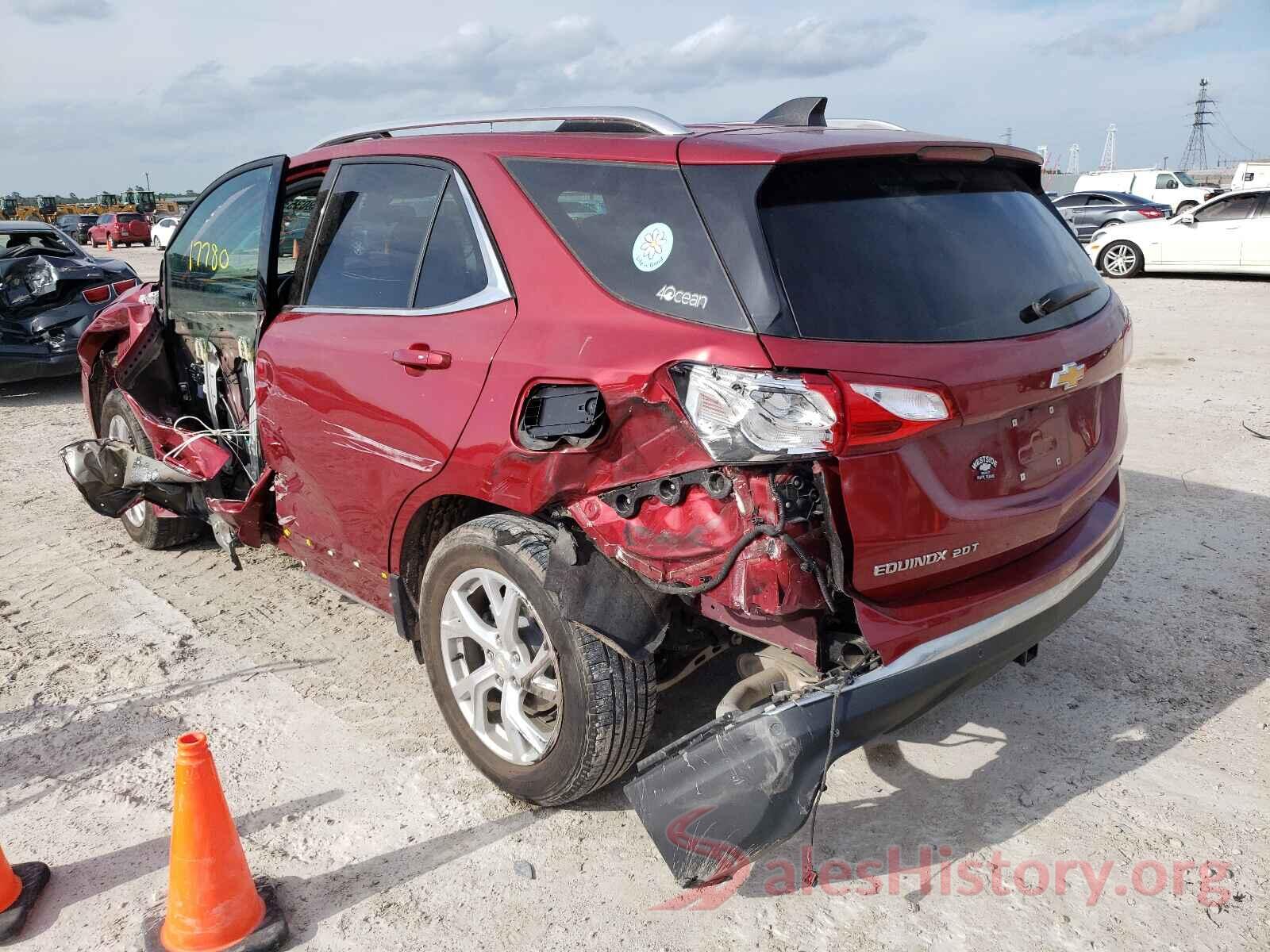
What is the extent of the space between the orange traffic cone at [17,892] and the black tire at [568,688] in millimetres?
1262

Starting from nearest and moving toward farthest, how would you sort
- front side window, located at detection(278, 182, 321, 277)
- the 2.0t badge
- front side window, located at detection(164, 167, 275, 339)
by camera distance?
the 2.0t badge
front side window, located at detection(278, 182, 321, 277)
front side window, located at detection(164, 167, 275, 339)

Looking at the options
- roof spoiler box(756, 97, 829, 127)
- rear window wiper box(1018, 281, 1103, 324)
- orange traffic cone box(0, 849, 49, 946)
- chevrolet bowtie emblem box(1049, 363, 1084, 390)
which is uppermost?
roof spoiler box(756, 97, 829, 127)

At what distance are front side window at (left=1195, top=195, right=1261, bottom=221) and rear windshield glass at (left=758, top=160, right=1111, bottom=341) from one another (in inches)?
600

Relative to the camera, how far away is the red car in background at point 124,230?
35750mm

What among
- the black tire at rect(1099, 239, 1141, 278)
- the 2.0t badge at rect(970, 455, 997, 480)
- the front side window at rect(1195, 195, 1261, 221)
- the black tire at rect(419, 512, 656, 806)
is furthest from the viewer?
the black tire at rect(1099, 239, 1141, 278)

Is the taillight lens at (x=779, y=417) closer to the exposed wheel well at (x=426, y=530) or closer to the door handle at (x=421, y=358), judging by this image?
the door handle at (x=421, y=358)

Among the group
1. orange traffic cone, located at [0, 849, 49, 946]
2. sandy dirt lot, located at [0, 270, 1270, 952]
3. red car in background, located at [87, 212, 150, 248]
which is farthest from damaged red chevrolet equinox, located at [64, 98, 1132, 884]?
red car in background, located at [87, 212, 150, 248]

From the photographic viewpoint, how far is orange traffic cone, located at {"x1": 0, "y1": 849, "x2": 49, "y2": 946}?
251 centimetres

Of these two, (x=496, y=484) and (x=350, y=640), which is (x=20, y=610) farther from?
(x=496, y=484)

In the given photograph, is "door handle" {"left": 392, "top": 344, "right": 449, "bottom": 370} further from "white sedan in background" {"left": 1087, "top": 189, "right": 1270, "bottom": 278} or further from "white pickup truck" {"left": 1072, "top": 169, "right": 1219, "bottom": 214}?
"white pickup truck" {"left": 1072, "top": 169, "right": 1219, "bottom": 214}

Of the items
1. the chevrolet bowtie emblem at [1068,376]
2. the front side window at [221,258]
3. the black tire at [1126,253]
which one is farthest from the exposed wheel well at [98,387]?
the black tire at [1126,253]

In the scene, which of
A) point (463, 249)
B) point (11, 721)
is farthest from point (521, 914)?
point (11, 721)

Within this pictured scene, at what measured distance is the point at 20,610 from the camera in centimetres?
450

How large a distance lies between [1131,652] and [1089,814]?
3.75ft
